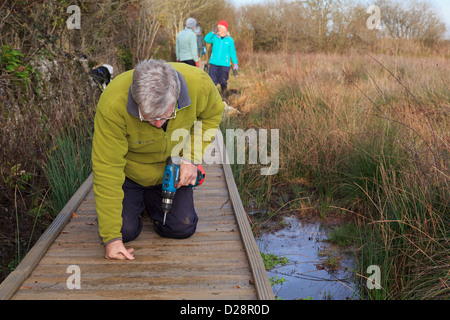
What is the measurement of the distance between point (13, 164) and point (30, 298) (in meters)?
2.19

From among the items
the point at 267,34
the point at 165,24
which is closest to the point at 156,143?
the point at 165,24

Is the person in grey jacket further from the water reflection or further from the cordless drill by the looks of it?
the cordless drill

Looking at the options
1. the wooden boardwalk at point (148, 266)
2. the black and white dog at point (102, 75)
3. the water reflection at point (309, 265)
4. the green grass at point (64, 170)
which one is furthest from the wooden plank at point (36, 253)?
the black and white dog at point (102, 75)

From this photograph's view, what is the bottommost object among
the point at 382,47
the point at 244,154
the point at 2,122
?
the point at 244,154

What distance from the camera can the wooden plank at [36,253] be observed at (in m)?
2.52

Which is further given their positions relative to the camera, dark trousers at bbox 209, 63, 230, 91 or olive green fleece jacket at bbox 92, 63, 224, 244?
dark trousers at bbox 209, 63, 230, 91

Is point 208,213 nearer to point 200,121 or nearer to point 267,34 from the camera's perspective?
point 200,121

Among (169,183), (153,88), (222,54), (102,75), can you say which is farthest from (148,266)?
(222,54)

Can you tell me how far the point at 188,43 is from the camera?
35.3 feet

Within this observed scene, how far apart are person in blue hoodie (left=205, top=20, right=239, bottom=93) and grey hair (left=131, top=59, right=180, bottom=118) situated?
7.99 meters

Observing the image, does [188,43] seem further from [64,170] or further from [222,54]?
[64,170]


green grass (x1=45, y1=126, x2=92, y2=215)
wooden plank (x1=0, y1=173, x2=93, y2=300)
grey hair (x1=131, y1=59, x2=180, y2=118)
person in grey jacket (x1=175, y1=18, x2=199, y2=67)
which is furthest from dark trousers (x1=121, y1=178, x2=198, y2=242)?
person in grey jacket (x1=175, y1=18, x2=199, y2=67)

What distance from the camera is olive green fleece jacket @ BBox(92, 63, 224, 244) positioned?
2.71 meters

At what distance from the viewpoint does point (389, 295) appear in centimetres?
307
